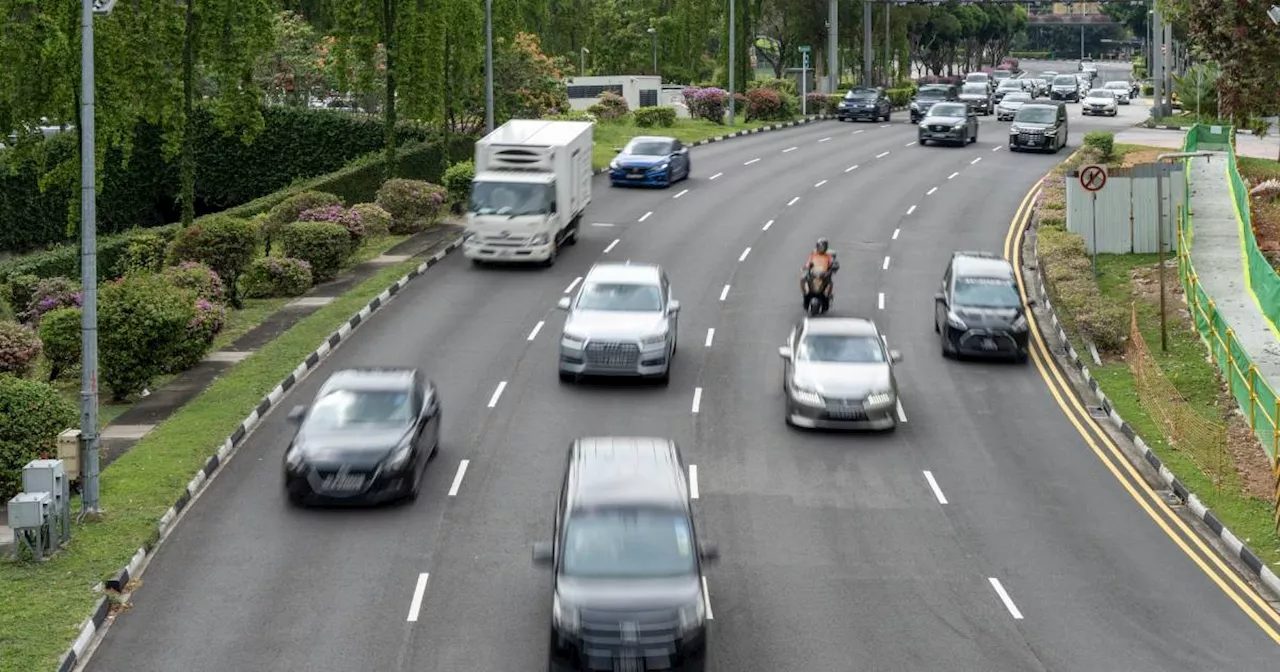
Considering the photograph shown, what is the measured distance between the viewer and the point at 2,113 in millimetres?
39000

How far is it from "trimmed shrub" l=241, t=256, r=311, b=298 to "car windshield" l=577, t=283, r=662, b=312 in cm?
1019

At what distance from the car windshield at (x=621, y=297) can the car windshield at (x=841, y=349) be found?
132 inches

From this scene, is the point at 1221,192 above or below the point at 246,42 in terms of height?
below

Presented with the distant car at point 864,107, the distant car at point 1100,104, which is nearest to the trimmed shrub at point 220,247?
the distant car at point 864,107

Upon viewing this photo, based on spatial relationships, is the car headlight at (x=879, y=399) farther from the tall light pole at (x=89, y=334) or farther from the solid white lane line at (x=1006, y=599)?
the tall light pole at (x=89, y=334)

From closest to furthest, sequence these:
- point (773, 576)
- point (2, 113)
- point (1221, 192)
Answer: point (773, 576) → point (2, 113) → point (1221, 192)

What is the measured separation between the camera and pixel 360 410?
2236cm

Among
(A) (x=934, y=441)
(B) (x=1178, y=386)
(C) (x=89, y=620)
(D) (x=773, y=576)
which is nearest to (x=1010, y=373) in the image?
(B) (x=1178, y=386)

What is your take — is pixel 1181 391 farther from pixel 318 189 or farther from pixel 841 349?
pixel 318 189

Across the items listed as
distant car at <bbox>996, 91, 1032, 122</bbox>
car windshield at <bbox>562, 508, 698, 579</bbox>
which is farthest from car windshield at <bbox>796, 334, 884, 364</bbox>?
distant car at <bbox>996, 91, 1032, 122</bbox>

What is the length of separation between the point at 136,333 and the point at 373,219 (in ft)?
50.7

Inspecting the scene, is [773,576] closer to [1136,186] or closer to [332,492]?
[332,492]

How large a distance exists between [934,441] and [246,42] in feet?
84.7

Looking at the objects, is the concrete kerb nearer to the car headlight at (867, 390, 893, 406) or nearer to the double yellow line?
the car headlight at (867, 390, 893, 406)
